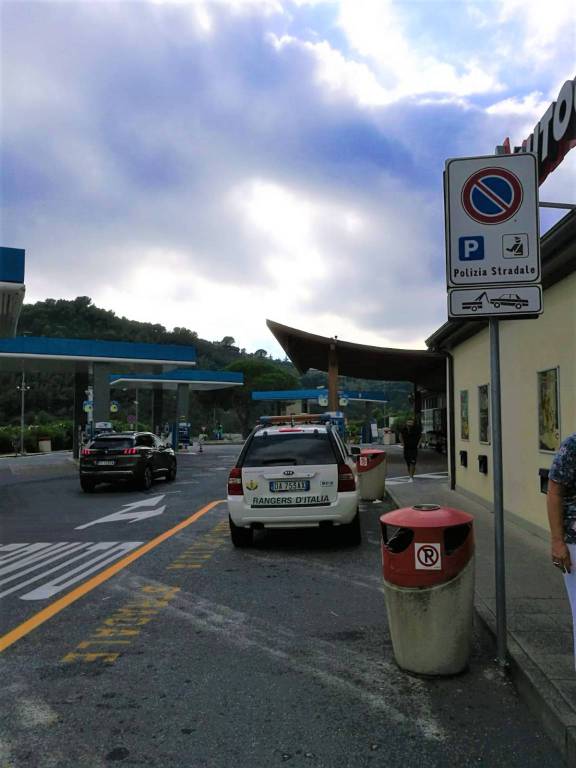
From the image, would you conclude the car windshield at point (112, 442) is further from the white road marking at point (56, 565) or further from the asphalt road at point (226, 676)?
the asphalt road at point (226, 676)

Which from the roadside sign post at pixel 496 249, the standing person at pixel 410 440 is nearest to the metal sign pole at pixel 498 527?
the roadside sign post at pixel 496 249

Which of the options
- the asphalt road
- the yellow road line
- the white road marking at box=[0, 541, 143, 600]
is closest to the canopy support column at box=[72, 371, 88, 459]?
the white road marking at box=[0, 541, 143, 600]

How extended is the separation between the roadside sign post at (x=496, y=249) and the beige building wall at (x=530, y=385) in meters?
3.40

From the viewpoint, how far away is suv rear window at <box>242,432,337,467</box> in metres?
8.26

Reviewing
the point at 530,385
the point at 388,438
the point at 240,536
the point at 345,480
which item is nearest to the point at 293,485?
the point at 345,480

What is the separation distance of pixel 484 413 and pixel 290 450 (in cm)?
509

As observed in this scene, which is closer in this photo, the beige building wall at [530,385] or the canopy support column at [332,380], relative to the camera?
the beige building wall at [530,385]

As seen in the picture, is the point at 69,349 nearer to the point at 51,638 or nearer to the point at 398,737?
the point at 51,638

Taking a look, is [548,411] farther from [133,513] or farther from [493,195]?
[133,513]

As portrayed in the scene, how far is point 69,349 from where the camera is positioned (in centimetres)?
2773

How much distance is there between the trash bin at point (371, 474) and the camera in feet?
44.3

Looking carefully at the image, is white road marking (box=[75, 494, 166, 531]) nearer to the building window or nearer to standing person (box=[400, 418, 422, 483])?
the building window

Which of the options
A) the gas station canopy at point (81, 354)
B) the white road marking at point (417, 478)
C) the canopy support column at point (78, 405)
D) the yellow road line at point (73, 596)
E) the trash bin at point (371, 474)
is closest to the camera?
the yellow road line at point (73, 596)

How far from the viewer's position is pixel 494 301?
169 inches
